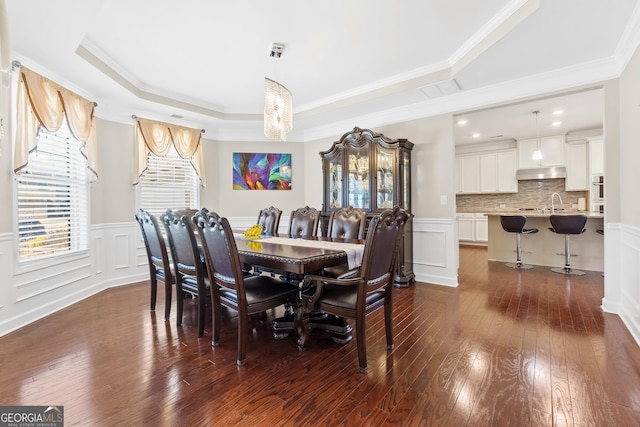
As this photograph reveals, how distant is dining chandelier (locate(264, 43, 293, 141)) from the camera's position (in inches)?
110

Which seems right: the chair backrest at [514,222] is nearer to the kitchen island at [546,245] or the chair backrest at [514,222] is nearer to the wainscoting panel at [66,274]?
the kitchen island at [546,245]

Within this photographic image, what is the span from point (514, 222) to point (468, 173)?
2951 millimetres

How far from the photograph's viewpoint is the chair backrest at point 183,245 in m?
2.40

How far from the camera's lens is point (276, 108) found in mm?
Result: 2846

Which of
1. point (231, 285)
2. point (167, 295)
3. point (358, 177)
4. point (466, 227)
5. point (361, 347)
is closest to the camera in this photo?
point (361, 347)

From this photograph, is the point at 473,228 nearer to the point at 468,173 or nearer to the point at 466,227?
the point at 466,227

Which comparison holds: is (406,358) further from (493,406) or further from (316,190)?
(316,190)

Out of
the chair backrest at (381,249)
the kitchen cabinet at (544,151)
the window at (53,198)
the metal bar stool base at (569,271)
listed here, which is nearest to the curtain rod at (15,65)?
the window at (53,198)

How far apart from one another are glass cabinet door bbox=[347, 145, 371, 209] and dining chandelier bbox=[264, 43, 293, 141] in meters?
1.71

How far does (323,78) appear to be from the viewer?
3.81 metres

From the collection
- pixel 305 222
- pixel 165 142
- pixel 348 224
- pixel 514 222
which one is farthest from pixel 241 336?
pixel 514 222

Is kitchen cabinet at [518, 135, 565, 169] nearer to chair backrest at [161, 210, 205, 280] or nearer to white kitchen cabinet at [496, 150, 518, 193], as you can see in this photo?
white kitchen cabinet at [496, 150, 518, 193]

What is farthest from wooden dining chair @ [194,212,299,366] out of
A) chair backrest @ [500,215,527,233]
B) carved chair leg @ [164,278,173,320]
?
chair backrest @ [500,215,527,233]

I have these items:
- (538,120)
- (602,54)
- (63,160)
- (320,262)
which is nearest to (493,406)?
(320,262)
